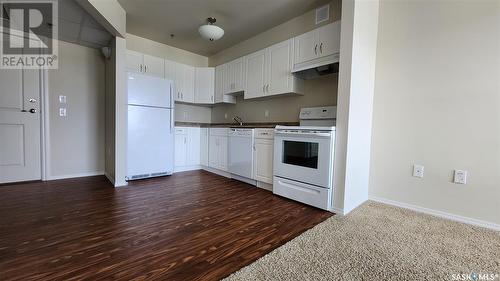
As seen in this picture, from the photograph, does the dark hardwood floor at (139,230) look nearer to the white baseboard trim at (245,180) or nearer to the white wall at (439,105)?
the white baseboard trim at (245,180)

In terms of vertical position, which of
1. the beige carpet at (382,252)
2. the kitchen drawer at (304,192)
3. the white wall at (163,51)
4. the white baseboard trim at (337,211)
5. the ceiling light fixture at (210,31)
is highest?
the white wall at (163,51)

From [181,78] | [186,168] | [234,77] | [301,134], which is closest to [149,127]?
[186,168]

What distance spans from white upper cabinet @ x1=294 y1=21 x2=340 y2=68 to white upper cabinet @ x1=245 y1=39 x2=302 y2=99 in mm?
146

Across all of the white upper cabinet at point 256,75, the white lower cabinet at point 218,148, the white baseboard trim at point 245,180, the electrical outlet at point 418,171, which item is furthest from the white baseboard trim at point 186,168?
the electrical outlet at point 418,171

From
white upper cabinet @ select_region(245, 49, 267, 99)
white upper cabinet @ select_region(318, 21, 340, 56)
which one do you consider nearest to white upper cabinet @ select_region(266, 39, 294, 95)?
white upper cabinet @ select_region(245, 49, 267, 99)

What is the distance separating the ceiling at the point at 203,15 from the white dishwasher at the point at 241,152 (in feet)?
5.56

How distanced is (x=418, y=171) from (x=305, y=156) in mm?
1184

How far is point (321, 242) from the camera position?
160 centimetres

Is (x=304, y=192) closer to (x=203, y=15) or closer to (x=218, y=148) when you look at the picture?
(x=218, y=148)

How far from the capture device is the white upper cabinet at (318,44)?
2.50 meters

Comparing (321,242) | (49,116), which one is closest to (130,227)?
(321,242)

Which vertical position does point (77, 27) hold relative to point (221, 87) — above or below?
above

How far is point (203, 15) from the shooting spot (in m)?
3.21

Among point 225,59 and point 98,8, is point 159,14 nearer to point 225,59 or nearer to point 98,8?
point 98,8
